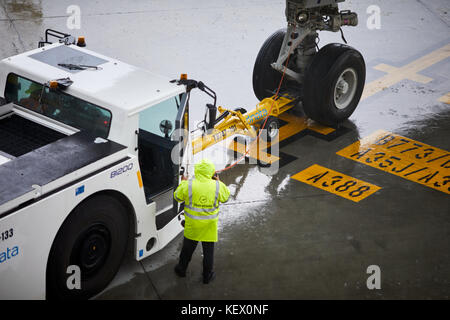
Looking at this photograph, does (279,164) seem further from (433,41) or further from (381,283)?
(433,41)

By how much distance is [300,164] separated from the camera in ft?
29.2

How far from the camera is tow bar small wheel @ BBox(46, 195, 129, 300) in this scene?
5566 millimetres

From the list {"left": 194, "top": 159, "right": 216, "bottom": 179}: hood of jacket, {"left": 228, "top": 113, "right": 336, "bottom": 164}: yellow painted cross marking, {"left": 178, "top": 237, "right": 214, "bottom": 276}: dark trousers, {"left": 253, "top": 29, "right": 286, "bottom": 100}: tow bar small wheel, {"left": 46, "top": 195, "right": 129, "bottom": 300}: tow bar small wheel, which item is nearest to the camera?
{"left": 46, "top": 195, "right": 129, "bottom": 300}: tow bar small wheel

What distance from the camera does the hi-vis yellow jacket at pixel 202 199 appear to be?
6.11 metres

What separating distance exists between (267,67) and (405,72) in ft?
10.8

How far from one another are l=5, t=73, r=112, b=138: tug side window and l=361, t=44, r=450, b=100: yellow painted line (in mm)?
5924

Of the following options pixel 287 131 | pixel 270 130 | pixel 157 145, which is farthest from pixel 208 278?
pixel 287 131

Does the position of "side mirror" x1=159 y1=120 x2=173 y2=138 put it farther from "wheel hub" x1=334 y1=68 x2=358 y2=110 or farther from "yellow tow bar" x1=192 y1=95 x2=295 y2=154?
"wheel hub" x1=334 y1=68 x2=358 y2=110

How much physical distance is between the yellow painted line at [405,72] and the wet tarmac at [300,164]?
0.04 m

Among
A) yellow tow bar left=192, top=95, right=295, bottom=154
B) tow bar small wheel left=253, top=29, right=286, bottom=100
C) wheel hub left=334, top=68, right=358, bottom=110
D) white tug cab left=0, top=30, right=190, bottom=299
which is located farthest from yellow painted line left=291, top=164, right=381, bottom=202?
white tug cab left=0, top=30, right=190, bottom=299

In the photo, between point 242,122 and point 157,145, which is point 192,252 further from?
point 242,122

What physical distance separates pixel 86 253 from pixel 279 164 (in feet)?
12.2
